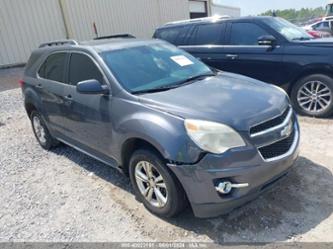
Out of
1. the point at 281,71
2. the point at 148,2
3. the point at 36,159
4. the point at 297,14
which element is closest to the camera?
the point at 36,159

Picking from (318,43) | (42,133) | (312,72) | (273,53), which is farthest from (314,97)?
(42,133)

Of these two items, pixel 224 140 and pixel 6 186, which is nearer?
pixel 224 140

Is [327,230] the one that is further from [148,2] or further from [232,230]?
[148,2]

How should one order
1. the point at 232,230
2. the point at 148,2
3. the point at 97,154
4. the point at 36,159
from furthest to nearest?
the point at 148,2, the point at 36,159, the point at 97,154, the point at 232,230

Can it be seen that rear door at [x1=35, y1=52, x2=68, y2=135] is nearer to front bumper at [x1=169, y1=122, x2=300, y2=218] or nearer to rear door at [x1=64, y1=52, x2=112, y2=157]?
rear door at [x1=64, y1=52, x2=112, y2=157]

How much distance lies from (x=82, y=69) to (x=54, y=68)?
87 cm

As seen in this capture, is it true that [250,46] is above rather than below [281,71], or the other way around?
above

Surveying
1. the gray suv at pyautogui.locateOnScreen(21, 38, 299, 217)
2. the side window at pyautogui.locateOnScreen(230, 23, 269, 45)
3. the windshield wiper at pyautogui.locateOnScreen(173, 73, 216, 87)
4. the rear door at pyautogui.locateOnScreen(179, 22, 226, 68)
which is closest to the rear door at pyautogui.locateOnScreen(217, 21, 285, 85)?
the side window at pyautogui.locateOnScreen(230, 23, 269, 45)

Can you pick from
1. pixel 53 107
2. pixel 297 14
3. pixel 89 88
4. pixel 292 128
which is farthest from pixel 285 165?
pixel 297 14

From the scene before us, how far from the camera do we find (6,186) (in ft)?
14.0

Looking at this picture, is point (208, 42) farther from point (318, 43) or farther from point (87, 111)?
point (87, 111)

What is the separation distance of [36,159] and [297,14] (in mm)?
118181

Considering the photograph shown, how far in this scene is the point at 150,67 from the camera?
3.71 m

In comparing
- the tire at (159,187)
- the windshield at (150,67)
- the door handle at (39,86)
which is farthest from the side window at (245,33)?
the tire at (159,187)
